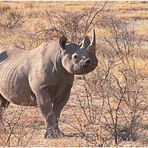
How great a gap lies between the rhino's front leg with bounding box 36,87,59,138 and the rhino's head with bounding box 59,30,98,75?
0.48 metres

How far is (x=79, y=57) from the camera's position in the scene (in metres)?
7.41

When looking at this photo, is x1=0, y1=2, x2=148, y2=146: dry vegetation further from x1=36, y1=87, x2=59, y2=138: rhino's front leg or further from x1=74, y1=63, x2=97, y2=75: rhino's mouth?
x1=74, y1=63, x2=97, y2=75: rhino's mouth

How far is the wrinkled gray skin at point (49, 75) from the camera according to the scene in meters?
7.46

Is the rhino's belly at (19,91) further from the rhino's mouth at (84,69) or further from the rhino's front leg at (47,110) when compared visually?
the rhino's mouth at (84,69)

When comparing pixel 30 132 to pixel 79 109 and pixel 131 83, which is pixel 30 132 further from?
pixel 131 83

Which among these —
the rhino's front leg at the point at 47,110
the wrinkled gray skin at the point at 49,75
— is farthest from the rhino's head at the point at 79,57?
the rhino's front leg at the point at 47,110

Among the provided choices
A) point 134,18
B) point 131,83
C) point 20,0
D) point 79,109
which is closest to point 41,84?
point 79,109

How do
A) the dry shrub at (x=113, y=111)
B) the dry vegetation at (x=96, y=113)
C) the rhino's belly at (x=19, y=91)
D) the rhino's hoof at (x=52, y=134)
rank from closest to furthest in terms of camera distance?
the dry vegetation at (x=96, y=113) → the dry shrub at (x=113, y=111) → the rhino's hoof at (x=52, y=134) → the rhino's belly at (x=19, y=91)

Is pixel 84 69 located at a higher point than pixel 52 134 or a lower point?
higher

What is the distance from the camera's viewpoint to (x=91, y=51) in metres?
7.43

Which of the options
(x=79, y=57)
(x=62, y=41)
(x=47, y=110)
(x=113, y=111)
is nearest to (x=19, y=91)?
(x=47, y=110)

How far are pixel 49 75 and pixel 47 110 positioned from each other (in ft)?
1.69

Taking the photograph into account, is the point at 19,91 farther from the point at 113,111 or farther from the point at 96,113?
the point at 113,111

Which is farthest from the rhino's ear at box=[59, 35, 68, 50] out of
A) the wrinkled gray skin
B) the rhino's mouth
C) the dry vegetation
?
the dry vegetation
